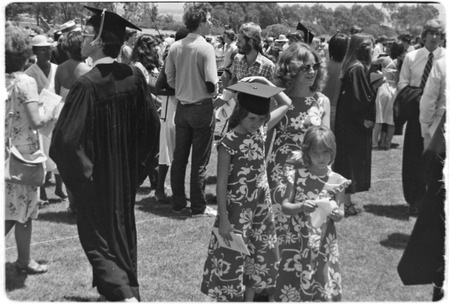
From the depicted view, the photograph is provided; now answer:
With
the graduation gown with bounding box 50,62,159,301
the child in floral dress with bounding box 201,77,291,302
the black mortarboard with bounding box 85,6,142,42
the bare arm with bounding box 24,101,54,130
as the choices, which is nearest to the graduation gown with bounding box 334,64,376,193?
the child in floral dress with bounding box 201,77,291,302

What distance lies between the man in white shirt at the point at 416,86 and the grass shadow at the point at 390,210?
0.59 ft

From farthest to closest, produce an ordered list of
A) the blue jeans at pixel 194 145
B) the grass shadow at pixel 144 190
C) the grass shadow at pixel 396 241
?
the grass shadow at pixel 144 190 → the blue jeans at pixel 194 145 → the grass shadow at pixel 396 241

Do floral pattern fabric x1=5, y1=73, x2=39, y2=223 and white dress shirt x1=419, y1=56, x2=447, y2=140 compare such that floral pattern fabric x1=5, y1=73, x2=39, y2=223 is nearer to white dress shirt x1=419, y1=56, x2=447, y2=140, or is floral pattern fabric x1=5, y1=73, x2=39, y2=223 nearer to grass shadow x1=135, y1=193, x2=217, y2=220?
grass shadow x1=135, y1=193, x2=217, y2=220

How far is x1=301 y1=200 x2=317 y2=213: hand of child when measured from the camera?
3.69 meters

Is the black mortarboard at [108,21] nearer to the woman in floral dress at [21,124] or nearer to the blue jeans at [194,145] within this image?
the woman in floral dress at [21,124]

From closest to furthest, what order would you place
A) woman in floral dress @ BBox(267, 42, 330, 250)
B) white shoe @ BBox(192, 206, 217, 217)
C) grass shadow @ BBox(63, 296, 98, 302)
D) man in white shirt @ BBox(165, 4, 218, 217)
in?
woman in floral dress @ BBox(267, 42, 330, 250), grass shadow @ BBox(63, 296, 98, 302), man in white shirt @ BBox(165, 4, 218, 217), white shoe @ BBox(192, 206, 217, 217)

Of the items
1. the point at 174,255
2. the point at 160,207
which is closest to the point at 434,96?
the point at 174,255

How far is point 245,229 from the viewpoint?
12.6ft

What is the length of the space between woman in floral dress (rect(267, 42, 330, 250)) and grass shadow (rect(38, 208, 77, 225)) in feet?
9.70

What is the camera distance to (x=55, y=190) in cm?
746

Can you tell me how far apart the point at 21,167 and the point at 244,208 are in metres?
1.83

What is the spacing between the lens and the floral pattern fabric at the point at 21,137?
4453mm

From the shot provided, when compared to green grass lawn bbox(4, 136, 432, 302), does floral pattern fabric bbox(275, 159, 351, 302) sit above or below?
above

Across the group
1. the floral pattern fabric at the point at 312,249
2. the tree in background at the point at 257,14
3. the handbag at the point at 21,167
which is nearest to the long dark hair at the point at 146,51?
the tree in background at the point at 257,14
